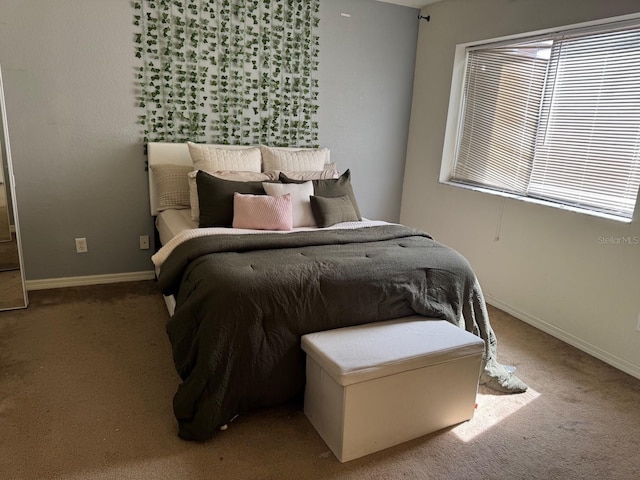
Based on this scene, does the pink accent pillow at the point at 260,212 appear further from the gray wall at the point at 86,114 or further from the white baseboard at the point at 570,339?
the white baseboard at the point at 570,339

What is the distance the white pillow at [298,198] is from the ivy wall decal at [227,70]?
94 cm

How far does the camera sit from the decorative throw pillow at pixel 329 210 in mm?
2992

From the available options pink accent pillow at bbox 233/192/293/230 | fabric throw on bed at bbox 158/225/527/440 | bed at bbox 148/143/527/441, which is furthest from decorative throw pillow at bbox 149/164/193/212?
fabric throw on bed at bbox 158/225/527/440

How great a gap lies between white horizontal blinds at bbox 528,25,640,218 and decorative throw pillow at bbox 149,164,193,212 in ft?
8.27

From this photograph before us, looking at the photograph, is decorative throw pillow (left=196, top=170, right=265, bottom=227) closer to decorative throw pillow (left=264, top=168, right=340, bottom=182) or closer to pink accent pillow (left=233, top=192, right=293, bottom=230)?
pink accent pillow (left=233, top=192, right=293, bottom=230)

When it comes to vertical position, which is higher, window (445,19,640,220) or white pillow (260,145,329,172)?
window (445,19,640,220)

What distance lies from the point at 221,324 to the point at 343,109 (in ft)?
8.91

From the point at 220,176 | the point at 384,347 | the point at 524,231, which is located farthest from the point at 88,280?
the point at 524,231

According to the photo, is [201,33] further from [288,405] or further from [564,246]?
[564,246]

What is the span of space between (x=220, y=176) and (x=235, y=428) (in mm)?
1691

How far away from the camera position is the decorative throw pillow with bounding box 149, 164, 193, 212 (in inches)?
132

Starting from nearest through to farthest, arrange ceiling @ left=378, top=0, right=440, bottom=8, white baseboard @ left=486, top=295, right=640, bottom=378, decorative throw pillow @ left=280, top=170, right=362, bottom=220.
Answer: white baseboard @ left=486, top=295, right=640, bottom=378
decorative throw pillow @ left=280, top=170, right=362, bottom=220
ceiling @ left=378, top=0, right=440, bottom=8

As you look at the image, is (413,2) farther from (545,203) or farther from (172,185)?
(172,185)

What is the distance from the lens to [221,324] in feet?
6.21
